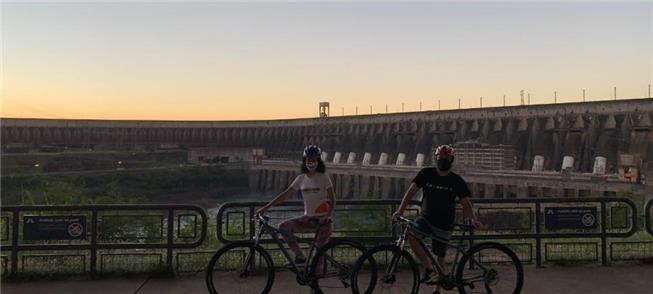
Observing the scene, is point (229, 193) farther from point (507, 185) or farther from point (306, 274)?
point (306, 274)

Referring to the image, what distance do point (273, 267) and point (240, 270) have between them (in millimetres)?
445

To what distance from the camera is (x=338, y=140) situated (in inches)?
3145

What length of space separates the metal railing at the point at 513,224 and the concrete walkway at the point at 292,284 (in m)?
0.60

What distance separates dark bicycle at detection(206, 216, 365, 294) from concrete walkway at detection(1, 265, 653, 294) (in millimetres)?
362

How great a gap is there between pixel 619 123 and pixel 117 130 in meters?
78.6

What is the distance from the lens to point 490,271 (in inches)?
226

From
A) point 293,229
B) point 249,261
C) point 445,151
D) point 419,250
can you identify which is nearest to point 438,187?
point 445,151

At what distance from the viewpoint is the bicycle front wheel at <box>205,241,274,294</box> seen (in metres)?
5.72

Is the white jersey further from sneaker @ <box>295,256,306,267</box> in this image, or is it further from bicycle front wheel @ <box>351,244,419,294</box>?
bicycle front wheel @ <box>351,244,419,294</box>

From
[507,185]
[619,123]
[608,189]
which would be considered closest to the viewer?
[608,189]

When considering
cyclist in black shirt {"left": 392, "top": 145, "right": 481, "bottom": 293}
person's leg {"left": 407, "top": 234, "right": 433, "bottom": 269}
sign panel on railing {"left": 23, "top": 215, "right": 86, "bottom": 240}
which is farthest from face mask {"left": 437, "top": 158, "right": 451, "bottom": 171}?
sign panel on railing {"left": 23, "top": 215, "right": 86, "bottom": 240}

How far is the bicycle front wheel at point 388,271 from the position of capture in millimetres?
5531

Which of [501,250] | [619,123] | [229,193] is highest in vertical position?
[619,123]

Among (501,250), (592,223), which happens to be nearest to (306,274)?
(501,250)
